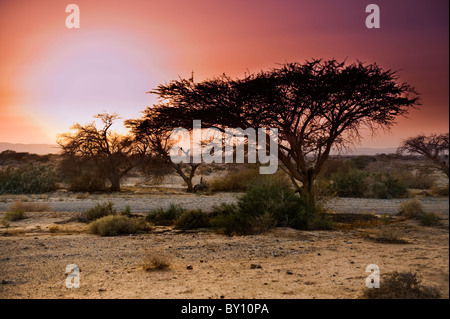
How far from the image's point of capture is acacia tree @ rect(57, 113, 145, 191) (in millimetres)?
26672

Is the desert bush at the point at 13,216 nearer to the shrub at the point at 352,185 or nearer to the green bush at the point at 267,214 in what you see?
the green bush at the point at 267,214

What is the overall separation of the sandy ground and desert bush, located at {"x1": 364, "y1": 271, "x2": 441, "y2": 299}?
19 centimetres

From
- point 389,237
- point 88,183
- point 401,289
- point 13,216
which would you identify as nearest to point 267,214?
point 389,237

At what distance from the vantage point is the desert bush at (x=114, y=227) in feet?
34.2

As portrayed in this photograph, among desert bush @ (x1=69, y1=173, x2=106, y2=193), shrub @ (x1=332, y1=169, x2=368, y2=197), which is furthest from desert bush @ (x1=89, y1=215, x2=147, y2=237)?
desert bush @ (x1=69, y1=173, x2=106, y2=193)

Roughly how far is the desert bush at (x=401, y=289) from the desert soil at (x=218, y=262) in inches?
6.0

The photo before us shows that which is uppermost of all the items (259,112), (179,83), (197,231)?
(179,83)

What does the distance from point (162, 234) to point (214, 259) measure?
3350 mm

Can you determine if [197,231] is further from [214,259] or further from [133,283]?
[133,283]

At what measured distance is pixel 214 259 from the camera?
739 cm

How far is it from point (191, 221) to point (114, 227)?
2293 mm

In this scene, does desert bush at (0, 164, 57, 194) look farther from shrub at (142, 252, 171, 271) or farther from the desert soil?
shrub at (142, 252, 171, 271)

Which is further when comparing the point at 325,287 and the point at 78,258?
the point at 78,258
